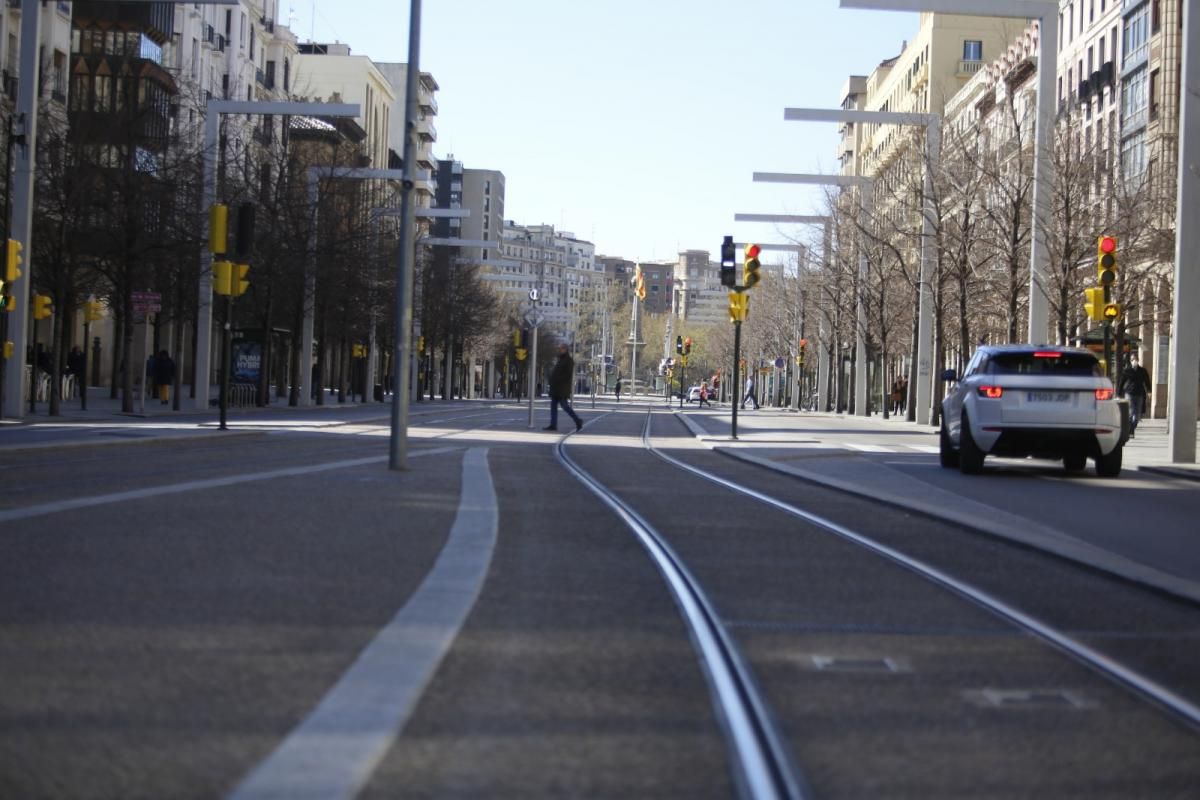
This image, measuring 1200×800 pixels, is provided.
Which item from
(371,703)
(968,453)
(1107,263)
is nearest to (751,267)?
(1107,263)

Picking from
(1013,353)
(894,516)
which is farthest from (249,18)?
(894,516)

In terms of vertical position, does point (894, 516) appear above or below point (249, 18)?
below

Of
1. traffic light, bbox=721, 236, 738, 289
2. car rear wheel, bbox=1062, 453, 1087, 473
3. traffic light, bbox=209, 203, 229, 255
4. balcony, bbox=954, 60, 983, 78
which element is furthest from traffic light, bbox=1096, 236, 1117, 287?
balcony, bbox=954, 60, 983, 78

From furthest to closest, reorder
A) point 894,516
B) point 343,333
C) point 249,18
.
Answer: point 249,18 → point 343,333 → point 894,516

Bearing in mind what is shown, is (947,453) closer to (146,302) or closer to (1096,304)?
(1096,304)

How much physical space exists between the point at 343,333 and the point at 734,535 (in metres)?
54.9

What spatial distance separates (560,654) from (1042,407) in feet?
52.0

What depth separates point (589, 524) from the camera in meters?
12.7

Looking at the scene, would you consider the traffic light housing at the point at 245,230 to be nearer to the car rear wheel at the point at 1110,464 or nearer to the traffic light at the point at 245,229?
the traffic light at the point at 245,229

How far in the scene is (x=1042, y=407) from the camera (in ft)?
70.0

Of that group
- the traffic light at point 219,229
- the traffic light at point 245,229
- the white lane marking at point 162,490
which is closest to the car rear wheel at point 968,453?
the white lane marking at point 162,490

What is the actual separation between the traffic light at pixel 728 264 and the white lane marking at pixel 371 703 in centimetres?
2214

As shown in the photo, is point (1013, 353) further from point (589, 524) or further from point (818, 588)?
point (818, 588)

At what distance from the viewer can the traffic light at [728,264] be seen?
3112cm
